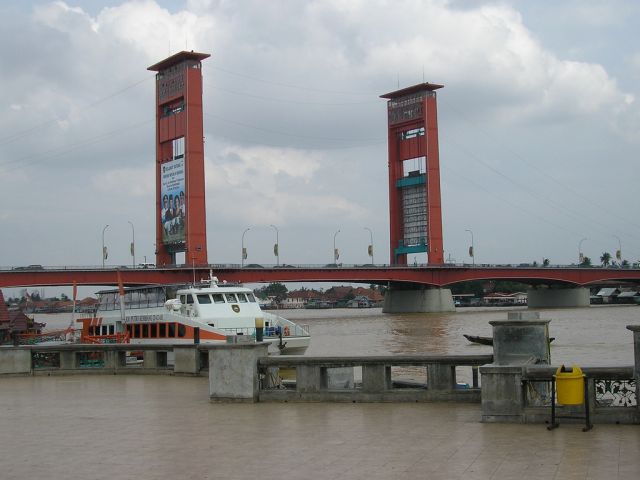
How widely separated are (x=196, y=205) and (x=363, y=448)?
9425 centimetres

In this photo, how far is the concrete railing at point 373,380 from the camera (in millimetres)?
14797

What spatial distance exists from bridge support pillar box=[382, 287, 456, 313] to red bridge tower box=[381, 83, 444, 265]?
4.40 metres

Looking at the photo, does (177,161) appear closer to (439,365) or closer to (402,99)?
(402,99)

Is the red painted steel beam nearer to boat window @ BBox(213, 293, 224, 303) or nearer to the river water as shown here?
the river water

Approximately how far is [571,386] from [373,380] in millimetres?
3932

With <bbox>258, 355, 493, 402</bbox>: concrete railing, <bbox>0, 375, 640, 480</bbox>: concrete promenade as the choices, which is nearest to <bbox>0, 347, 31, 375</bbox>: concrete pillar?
<bbox>0, 375, 640, 480</bbox>: concrete promenade

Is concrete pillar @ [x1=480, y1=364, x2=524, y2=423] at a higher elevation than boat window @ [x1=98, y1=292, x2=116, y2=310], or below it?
below

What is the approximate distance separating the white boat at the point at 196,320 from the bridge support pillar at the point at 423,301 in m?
85.3

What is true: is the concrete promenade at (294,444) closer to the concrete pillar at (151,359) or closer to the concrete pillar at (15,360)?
the concrete pillar at (151,359)

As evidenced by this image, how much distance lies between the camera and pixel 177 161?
4277 inches

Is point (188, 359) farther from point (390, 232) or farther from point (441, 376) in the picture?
point (390, 232)

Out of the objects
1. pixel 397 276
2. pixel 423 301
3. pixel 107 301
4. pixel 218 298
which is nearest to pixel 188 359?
pixel 218 298

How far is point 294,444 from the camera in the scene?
11.7 m

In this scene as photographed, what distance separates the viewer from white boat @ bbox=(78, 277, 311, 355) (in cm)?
3569
